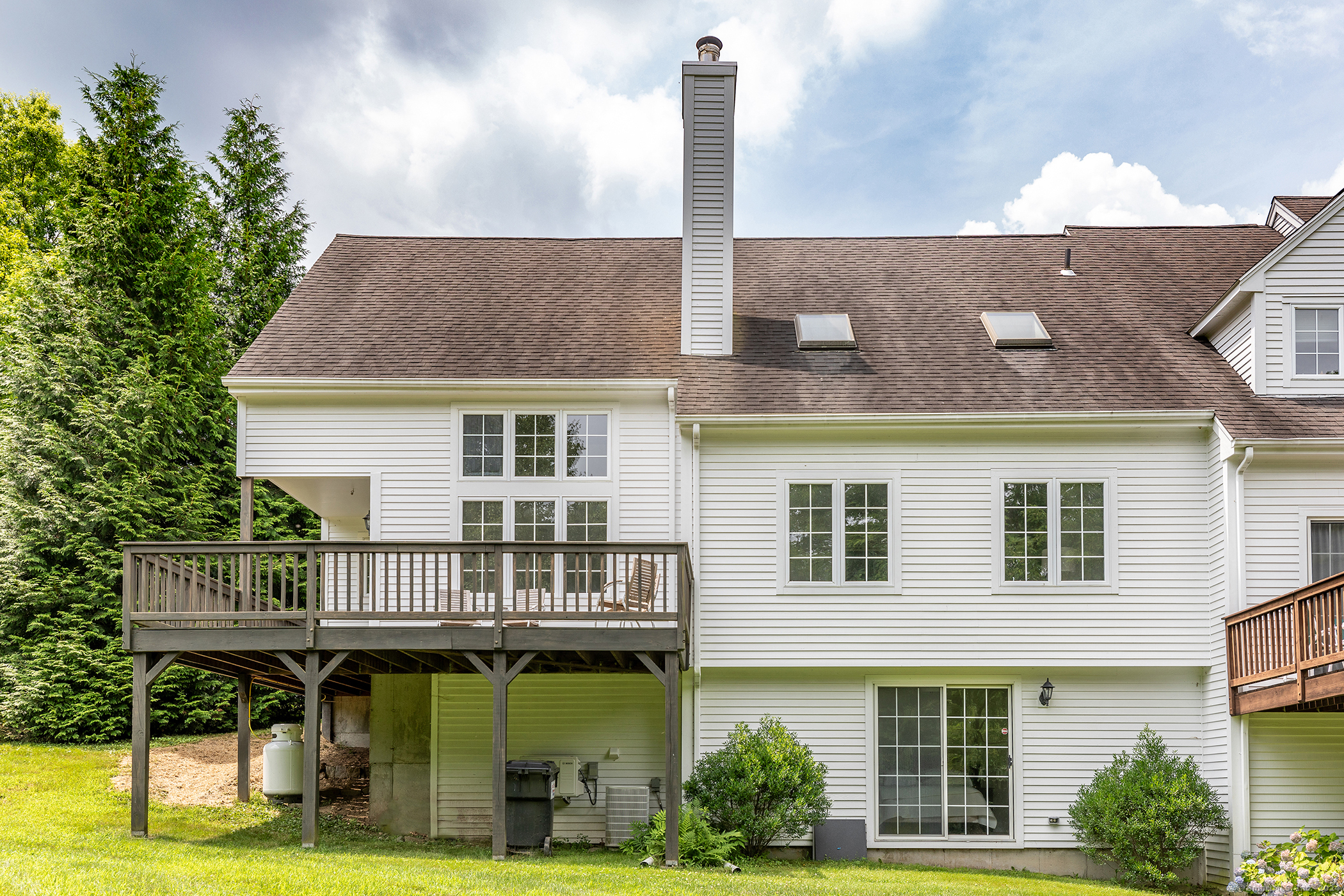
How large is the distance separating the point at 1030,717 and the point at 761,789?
11.0 ft

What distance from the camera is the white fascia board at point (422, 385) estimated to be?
1179 centimetres

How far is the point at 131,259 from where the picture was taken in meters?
17.2

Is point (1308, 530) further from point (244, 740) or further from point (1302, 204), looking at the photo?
point (244, 740)

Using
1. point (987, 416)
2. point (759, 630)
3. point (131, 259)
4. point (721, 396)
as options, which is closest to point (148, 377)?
point (131, 259)

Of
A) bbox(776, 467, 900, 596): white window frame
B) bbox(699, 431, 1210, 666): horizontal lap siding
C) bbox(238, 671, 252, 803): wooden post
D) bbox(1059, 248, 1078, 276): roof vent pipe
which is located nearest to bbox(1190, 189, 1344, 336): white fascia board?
bbox(699, 431, 1210, 666): horizontal lap siding

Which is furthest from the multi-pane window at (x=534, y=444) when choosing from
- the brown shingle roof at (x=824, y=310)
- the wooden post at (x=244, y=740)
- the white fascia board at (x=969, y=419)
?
the wooden post at (x=244, y=740)

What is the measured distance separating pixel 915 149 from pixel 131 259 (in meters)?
17.2

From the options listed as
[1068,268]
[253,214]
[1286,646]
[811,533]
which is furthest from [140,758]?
[253,214]

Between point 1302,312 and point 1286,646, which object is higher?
point 1302,312

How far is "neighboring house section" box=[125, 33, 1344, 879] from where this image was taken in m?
11.3

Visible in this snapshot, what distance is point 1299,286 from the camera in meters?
11.9

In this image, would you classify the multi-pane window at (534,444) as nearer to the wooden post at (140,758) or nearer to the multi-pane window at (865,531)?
the multi-pane window at (865,531)

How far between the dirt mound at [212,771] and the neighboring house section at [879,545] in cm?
162

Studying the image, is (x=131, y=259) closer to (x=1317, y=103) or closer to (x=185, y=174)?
(x=185, y=174)
